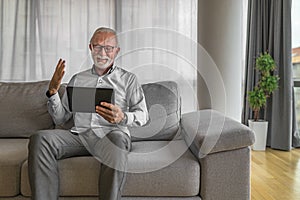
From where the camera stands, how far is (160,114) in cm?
260

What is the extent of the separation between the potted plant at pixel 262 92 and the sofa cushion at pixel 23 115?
2.43 metres

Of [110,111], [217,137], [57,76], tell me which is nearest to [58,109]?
[57,76]

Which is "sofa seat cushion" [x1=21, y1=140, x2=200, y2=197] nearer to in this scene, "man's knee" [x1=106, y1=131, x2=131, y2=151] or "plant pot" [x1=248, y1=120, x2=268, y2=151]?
"man's knee" [x1=106, y1=131, x2=131, y2=151]

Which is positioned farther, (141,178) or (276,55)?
(276,55)

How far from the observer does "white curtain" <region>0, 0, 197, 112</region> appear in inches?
172

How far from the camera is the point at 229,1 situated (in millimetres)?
3164

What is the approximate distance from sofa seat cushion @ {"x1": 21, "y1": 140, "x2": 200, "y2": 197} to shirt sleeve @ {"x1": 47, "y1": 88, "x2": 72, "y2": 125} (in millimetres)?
355

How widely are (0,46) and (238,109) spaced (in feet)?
9.15

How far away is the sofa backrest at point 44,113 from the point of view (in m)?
2.54

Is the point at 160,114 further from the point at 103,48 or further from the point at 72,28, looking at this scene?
the point at 72,28

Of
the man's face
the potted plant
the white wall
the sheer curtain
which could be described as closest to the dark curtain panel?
the potted plant

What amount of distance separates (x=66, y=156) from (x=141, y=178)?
0.44 meters

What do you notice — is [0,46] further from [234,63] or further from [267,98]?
[267,98]

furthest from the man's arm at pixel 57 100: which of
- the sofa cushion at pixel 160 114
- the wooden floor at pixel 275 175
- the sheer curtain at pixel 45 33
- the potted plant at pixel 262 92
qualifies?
the potted plant at pixel 262 92
